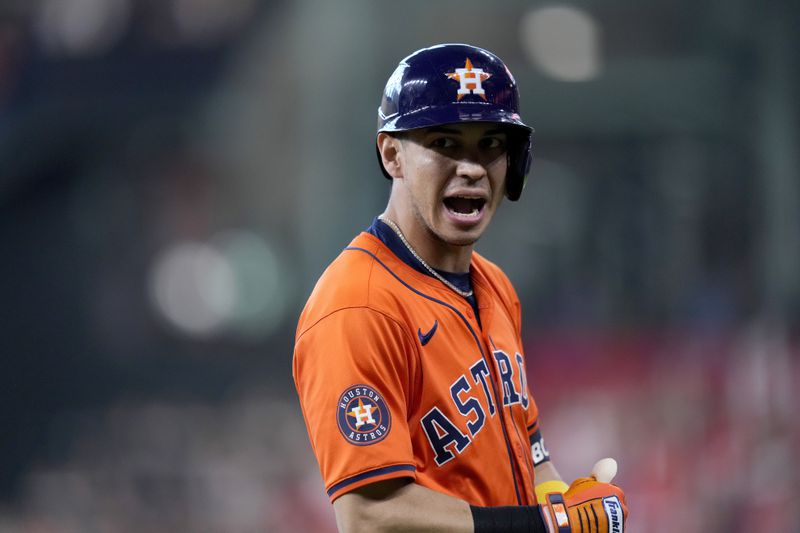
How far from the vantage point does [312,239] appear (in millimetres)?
8312

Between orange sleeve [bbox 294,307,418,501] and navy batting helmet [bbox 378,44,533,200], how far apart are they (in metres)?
0.44

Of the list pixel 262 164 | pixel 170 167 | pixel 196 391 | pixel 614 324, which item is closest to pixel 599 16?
pixel 614 324

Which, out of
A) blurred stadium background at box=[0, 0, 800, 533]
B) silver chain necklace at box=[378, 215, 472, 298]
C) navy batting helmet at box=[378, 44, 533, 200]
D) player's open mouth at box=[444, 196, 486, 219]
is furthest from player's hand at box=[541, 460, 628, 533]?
blurred stadium background at box=[0, 0, 800, 533]

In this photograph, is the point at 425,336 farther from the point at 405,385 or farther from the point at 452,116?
the point at 452,116

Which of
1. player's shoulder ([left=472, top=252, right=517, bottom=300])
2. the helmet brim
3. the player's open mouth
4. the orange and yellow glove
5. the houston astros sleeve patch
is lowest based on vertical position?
the orange and yellow glove

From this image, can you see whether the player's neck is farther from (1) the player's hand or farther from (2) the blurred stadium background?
(2) the blurred stadium background

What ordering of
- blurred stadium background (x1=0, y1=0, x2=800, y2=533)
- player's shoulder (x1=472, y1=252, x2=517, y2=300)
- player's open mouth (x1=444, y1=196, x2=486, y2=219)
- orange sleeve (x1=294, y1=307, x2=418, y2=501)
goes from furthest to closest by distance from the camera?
blurred stadium background (x1=0, y1=0, x2=800, y2=533), player's shoulder (x1=472, y1=252, x2=517, y2=300), player's open mouth (x1=444, y1=196, x2=486, y2=219), orange sleeve (x1=294, y1=307, x2=418, y2=501)

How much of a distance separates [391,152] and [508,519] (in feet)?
2.70

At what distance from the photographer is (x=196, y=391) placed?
856cm

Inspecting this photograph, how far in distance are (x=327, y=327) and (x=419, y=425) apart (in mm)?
283

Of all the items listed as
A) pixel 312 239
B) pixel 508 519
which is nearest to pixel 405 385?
pixel 508 519

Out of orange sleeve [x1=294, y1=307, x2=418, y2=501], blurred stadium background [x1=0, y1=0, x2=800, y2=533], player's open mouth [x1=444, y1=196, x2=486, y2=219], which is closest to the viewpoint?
orange sleeve [x1=294, y1=307, x2=418, y2=501]

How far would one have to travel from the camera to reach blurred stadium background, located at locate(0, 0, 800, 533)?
22.9 feet

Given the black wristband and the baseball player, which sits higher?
the baseball player
